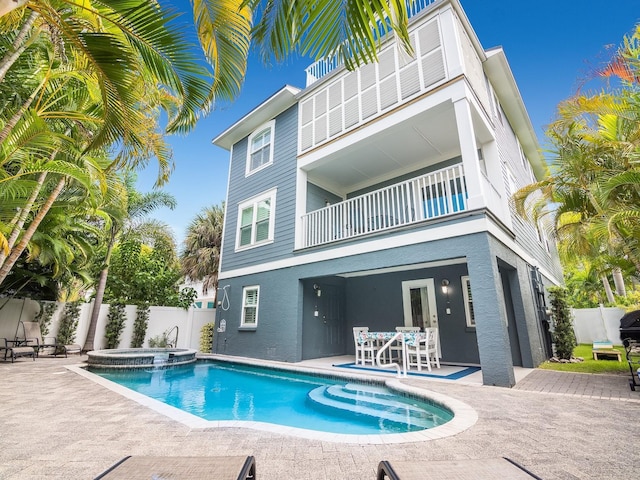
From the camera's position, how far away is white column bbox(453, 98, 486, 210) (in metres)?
6.25

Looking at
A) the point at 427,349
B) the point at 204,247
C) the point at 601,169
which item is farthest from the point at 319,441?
the point at 204,247

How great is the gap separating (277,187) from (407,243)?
214 inches

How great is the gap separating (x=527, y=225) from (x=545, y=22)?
8.11 metres

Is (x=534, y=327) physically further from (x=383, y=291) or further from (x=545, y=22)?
(x=545, y=22)

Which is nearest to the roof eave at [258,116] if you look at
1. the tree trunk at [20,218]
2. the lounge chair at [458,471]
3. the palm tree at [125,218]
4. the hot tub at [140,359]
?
the palm tree at [125,218]

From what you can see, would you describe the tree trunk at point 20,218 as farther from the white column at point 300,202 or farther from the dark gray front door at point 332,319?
the dark gray front door at point 332,319

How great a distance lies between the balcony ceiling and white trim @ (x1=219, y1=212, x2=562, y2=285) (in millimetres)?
3009

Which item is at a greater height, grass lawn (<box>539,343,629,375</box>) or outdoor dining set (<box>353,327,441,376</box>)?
outdoor dining set (<box>353,327,441,376</box>)

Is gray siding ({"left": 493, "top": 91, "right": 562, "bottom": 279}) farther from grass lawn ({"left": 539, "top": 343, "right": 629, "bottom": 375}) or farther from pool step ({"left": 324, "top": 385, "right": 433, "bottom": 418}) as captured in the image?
pool step ({"left": 324, "top": 385, "right": 433, "bottom": 418})

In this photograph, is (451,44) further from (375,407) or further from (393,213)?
(375,407)

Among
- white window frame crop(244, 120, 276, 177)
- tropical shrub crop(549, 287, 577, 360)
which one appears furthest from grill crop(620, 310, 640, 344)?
white window frame crop(244, 120, 276, 177)

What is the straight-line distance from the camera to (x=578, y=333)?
47.3 ft

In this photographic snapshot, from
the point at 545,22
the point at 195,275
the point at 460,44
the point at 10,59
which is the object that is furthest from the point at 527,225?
the point at 195,275

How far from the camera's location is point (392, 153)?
9508 millimetres
